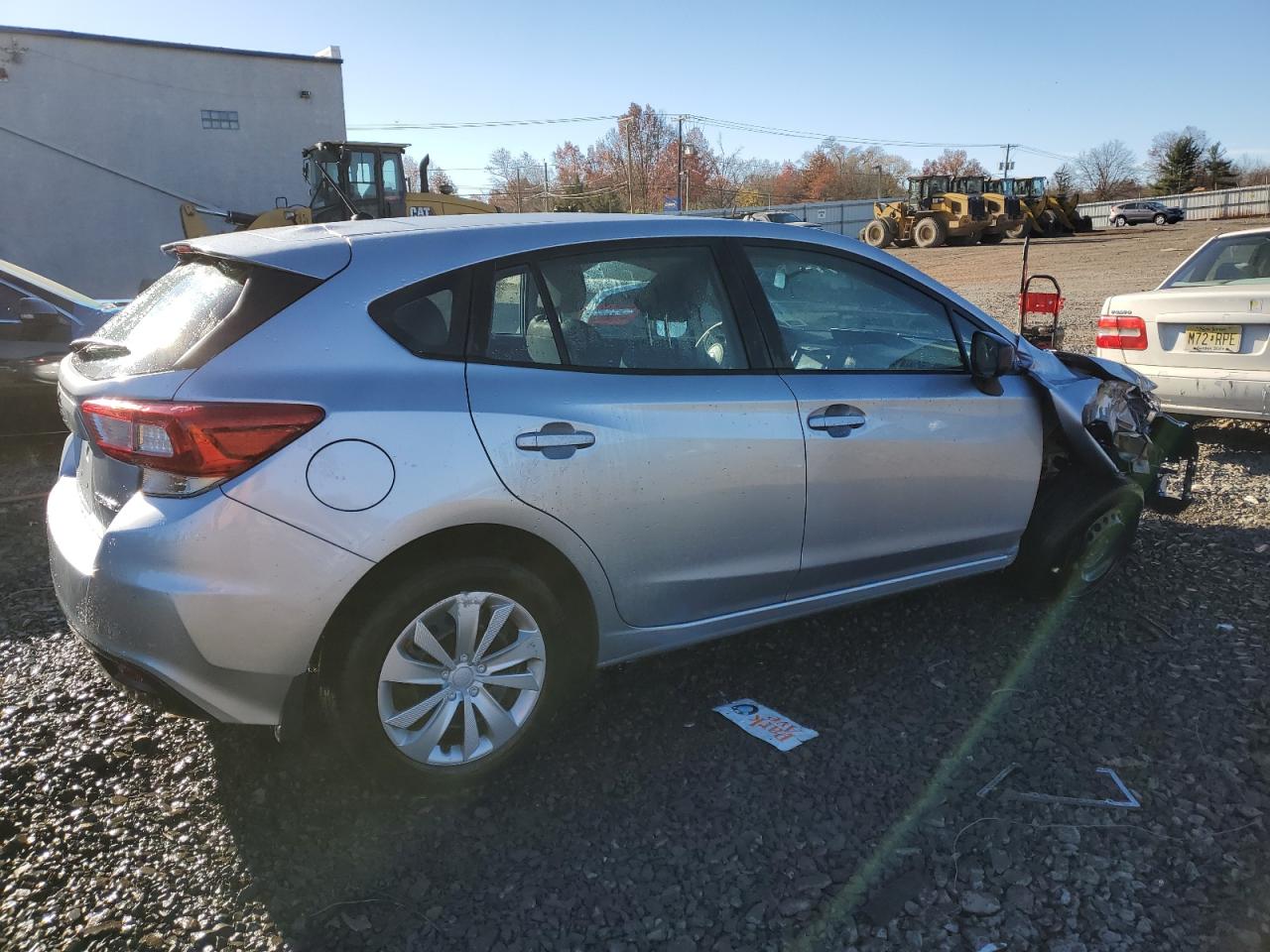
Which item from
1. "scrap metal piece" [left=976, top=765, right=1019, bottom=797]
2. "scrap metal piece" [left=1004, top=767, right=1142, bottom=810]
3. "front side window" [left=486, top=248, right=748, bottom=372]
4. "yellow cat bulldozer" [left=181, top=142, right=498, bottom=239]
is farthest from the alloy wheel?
"yellow cat bulldozer" [left=181, top=142, right=498, bottom=239]

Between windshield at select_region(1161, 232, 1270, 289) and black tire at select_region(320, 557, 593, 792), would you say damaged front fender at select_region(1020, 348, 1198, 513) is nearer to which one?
black tire at select_region(320, 557, 593, 792)

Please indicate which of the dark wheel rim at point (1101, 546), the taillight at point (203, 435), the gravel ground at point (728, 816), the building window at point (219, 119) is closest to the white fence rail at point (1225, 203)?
the building window at point (219, 119)

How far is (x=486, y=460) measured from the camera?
2635 millimetres

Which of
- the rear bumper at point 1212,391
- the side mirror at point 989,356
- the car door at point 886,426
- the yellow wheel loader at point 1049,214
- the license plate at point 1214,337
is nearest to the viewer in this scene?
the car door at point 886,426

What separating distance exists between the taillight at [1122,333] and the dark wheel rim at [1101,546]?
308 cm

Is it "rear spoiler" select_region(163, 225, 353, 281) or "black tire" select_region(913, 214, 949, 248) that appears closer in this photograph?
"rear spoiler" select_region(163, 225, 353, 281)

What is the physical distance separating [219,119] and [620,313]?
2586 cm

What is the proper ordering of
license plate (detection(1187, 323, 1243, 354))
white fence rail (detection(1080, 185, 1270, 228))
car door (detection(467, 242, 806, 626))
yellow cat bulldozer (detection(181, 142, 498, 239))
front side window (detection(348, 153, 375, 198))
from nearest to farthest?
car door (detection(467, 242, 806, 626)) → license plate (detection(1187, 323, 1243, 354)) → yellow cat bulldozer (detection(181, 142, 498, 239)) → front side window (detection(348, 153, 375, 198)) → white fence rail (detection(1080, 185, 1270, 228))

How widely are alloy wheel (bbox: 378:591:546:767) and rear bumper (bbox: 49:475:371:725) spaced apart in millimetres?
267

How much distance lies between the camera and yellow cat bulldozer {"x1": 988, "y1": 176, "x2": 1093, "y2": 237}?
119ft

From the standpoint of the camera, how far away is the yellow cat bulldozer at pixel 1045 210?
36.4m

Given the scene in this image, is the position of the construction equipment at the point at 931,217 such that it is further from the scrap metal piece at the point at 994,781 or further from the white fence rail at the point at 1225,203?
the scrap metal piece at the point at 994,781

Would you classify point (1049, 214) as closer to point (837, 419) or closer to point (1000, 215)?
point (1000, 215)

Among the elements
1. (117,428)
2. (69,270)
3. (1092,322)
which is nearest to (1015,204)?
(1092,322)
